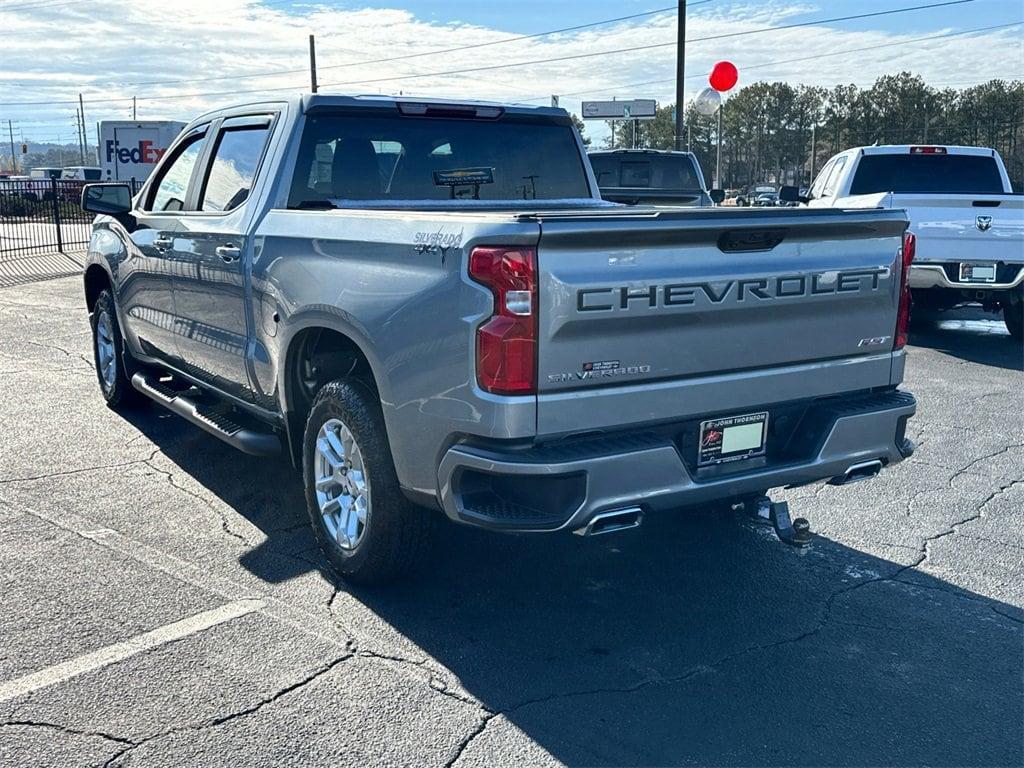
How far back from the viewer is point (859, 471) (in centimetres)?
438

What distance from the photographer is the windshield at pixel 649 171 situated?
1444 centimetres

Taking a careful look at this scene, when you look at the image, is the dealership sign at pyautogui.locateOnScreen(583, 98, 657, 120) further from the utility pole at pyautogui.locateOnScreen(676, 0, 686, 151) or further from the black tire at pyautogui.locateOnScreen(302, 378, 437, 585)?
the black tire at pyautogui.locateOnScreen(302, 378, 437, 585)

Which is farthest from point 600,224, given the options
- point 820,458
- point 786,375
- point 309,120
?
point 309,120

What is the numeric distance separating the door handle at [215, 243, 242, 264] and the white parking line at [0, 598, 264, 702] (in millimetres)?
1709

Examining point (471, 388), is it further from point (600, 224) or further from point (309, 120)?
point (309, 120)

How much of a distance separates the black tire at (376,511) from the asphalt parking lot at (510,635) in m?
0.16

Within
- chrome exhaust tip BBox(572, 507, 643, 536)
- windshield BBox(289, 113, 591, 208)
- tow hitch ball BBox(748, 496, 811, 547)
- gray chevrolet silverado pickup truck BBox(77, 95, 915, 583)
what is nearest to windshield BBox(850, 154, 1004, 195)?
windshield BBox(289, 113, 591, 208)

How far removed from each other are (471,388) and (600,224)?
70 cm

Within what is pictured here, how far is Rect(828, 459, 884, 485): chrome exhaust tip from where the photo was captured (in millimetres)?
4341

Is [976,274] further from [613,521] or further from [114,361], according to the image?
[613,521]

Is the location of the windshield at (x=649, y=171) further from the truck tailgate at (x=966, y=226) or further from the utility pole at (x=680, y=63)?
the utility pole at (x=680, y=63)

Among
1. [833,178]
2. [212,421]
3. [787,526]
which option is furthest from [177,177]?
[833,178]

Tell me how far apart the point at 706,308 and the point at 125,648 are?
246 cm

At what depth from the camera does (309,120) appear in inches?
202
